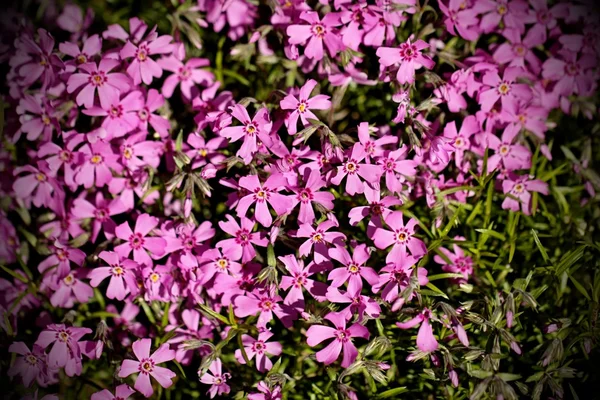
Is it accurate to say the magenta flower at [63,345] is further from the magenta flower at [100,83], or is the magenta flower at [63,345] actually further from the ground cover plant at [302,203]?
the magenta flower at [100,83]

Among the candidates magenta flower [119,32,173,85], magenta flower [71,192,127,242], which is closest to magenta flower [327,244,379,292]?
magenta flower [71,192,127,242]

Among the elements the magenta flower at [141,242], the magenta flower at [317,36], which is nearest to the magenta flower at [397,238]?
the magenta flower at [317,36]

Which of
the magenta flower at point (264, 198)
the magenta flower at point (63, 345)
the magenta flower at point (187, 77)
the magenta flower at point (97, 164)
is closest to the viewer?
the magenta flower at point (264, 198)

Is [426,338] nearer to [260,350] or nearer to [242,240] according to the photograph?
[260,350]

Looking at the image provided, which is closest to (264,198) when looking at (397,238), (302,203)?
(302,203)

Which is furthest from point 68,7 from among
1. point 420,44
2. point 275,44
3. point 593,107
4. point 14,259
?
point 593,107

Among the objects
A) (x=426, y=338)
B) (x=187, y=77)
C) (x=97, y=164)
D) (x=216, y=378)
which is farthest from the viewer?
(x=187, y=77)

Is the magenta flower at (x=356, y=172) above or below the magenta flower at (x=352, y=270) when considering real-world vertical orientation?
above
